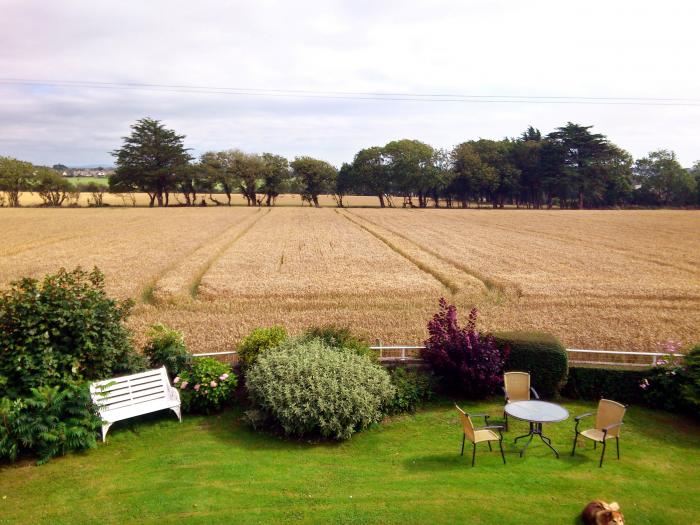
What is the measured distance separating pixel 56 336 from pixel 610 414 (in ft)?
32.4

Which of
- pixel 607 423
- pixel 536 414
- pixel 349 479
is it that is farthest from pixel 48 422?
pixel 607 423

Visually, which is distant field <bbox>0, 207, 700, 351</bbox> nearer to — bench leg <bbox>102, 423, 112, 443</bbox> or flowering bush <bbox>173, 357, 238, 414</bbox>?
flowering bush <bbox>173, 357, 238, 414</bbox>

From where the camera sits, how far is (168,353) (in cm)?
1123

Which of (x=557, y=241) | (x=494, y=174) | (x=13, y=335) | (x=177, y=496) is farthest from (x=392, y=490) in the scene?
(x=494, y=174)

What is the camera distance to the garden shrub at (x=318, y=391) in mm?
9375

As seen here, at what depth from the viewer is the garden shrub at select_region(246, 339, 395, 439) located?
30.8 ft

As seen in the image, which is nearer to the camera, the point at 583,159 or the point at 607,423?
the point at 607,423

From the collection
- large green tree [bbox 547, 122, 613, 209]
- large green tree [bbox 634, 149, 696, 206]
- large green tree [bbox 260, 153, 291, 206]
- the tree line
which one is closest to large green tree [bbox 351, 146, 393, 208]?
the tree line

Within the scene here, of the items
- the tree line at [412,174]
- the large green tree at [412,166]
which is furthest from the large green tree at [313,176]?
the large green tree at [412,166]

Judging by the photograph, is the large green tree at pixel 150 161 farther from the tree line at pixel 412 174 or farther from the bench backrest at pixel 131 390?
the bench backrest at pixel 131 390

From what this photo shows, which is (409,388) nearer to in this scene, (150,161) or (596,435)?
(596,435)

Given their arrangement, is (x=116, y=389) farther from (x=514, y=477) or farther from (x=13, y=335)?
(x=514, y=477)

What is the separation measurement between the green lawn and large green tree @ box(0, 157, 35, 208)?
109 metres

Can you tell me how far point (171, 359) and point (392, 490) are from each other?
19.0 feet
